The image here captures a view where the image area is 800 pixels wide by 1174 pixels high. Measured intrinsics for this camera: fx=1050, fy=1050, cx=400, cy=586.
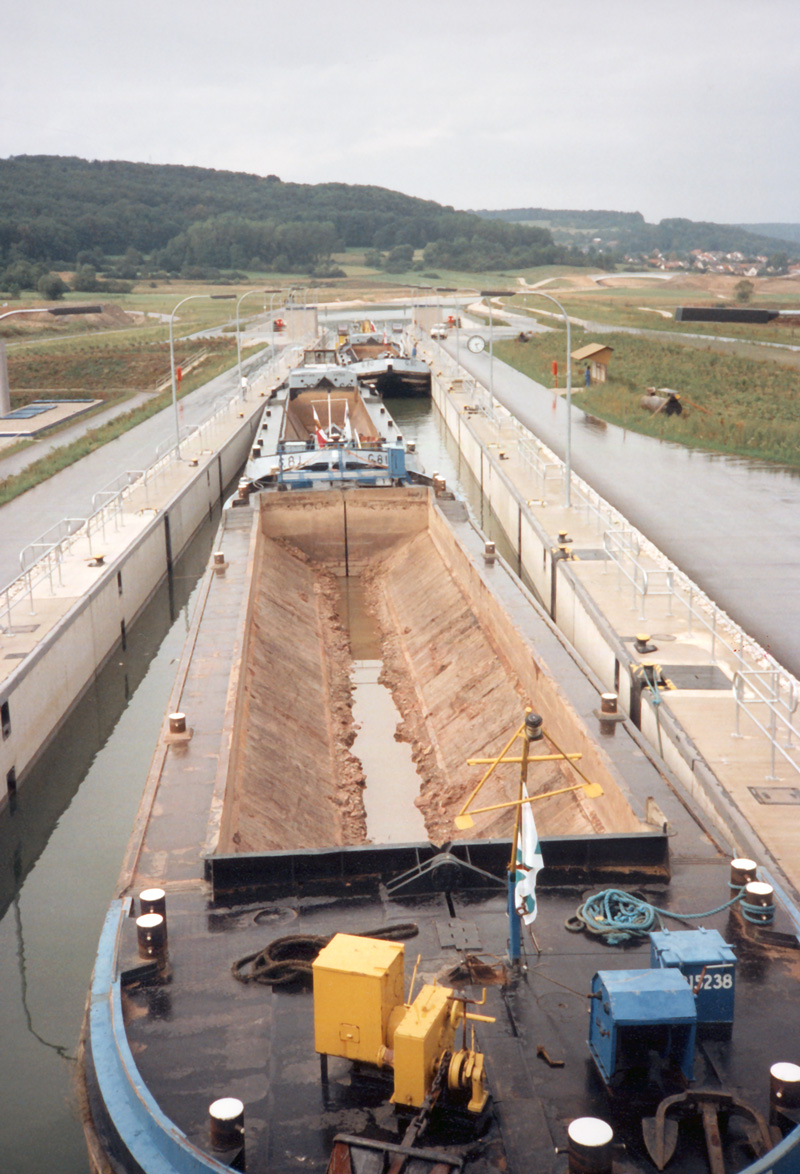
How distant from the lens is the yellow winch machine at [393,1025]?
728 centimetres

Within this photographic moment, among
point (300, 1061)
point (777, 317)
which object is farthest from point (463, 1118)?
point (777, 317)

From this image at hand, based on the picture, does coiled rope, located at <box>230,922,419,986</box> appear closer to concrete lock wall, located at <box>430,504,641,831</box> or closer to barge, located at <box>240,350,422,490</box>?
concrete lock wall, located at <box>430,504,641,831</box>

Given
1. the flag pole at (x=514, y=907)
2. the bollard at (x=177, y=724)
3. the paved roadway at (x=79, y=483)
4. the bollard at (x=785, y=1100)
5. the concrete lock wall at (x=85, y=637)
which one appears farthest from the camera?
the paved roadway at (x=79, y=483)

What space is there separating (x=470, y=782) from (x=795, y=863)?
6.73 m

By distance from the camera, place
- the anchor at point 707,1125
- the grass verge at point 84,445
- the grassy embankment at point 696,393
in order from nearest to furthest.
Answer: the anchor at point 707,1125, the grass verge at point 84,445, the grassy embankment at point 696,393

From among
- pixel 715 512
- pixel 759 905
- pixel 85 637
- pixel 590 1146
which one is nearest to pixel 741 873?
pixel 759 905

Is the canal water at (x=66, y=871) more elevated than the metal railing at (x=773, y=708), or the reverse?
the metal railing at (x=773, y=708)

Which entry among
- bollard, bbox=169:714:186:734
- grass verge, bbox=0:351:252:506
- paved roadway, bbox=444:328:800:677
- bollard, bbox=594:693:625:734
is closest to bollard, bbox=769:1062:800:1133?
→ bollard, bbox=594:693:625:734

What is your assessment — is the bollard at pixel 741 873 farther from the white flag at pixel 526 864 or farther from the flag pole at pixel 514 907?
the white flag at pixel 526 864

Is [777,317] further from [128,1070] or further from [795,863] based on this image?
[128,1070]

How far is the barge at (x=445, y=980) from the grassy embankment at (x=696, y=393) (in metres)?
33.8

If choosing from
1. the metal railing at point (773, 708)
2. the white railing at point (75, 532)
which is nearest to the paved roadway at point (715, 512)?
the metal railing at point (773, 708)

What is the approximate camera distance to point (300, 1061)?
26.6 ft

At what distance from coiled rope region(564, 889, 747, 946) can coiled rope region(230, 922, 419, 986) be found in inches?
77.2
